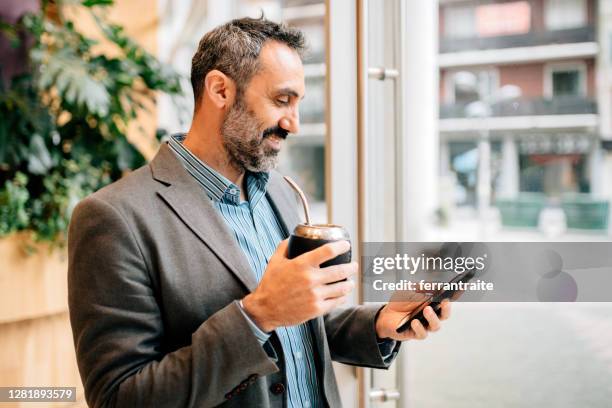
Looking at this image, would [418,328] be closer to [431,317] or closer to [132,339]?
[431,317]

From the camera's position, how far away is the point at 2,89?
7.06ft

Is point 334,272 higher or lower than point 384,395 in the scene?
higher

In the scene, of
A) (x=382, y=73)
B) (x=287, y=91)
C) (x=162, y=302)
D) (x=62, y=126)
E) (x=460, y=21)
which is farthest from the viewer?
(x=62, y=126)

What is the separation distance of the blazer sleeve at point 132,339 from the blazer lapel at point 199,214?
3.8 inches

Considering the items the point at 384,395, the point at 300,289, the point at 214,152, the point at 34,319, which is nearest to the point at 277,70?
the point at 214,152

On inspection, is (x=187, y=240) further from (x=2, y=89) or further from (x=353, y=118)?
(x=2, y=89)

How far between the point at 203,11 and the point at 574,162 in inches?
109

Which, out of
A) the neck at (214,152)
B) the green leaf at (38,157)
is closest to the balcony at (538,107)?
the neck at (214,152)

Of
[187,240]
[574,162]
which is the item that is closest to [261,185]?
[187,240]

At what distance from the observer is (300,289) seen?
2.47 feet

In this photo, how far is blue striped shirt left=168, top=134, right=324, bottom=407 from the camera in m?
0.96

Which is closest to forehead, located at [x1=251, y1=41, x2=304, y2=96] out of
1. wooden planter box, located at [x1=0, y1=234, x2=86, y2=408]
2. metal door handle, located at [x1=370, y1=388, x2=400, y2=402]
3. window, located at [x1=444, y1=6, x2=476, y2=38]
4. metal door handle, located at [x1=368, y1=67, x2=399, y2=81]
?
metal door handle, located at [x1=368, y1=67, x2=399, y2=81]

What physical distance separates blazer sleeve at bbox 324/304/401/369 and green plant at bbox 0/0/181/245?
55.0 inches

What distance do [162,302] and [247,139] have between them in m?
0.31
